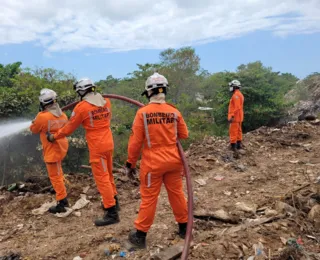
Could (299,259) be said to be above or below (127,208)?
above

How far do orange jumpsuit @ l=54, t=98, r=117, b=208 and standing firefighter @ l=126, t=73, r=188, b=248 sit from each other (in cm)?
90

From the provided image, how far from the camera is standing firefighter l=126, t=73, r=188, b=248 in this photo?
3.69 meters

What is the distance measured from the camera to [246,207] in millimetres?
5016

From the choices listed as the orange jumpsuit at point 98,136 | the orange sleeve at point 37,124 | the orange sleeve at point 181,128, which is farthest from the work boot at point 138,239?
the orange sleeve at point 37,124

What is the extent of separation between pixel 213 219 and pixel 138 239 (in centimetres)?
124

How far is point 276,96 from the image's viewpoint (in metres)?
19.2

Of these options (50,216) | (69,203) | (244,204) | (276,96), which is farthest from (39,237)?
(276,96)

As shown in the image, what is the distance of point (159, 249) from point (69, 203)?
95.3 inches

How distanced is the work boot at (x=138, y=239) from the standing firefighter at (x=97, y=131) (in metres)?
0.85

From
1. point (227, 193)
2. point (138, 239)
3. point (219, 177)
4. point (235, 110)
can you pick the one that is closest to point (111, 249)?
point (138, 239)

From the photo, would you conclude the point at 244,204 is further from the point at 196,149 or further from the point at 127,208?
the point at 196,149

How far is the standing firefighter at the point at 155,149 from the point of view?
145 inches

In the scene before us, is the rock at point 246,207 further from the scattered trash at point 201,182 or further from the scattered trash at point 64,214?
the scattered trash at point 64,214

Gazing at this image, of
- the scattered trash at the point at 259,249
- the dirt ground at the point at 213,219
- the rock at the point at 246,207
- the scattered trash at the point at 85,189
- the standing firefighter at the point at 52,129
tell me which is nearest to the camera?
the scattered trash at the point at 259,249
